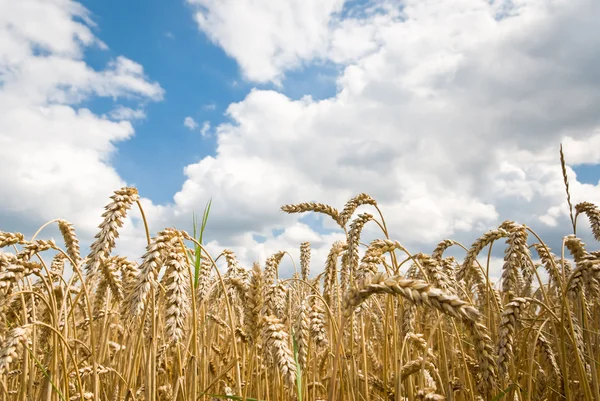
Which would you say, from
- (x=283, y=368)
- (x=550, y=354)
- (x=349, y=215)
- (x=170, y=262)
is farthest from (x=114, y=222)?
(x=550, y=354)

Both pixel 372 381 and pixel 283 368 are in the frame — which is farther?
pixel 372 381

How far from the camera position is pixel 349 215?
3.75m

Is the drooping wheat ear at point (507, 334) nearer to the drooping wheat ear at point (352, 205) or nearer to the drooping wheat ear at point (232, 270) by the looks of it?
the drooping wheat ear at point (352, 205)

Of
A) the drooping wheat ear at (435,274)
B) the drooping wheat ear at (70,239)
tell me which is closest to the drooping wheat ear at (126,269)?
the drooping wheat ear at (70,239)

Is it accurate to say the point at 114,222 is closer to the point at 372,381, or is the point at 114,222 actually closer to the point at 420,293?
the point at 420,293

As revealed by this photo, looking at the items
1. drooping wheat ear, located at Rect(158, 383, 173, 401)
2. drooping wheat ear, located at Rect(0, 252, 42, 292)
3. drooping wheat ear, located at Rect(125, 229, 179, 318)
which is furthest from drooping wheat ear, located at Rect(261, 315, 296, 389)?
drooping wheat ear, located at Rect(158, 383, 173, 401)

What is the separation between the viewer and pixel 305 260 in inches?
244

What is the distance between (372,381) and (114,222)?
2.31 m

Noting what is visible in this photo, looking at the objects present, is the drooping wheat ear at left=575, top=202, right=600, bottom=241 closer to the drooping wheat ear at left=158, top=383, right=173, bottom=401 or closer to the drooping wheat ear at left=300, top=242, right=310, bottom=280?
the drooping wheat ear at left=300, top=242, right=310, bottom=280

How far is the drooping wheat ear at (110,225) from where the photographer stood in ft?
6.75

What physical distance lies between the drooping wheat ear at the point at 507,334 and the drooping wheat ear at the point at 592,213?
1.75 m

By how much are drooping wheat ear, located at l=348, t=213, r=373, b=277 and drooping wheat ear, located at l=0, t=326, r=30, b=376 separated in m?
2.04

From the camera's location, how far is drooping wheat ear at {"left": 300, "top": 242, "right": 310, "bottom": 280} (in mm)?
6098

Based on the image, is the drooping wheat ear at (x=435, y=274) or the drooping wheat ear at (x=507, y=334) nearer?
the drooping wheat ear at (x=507, y=334)
